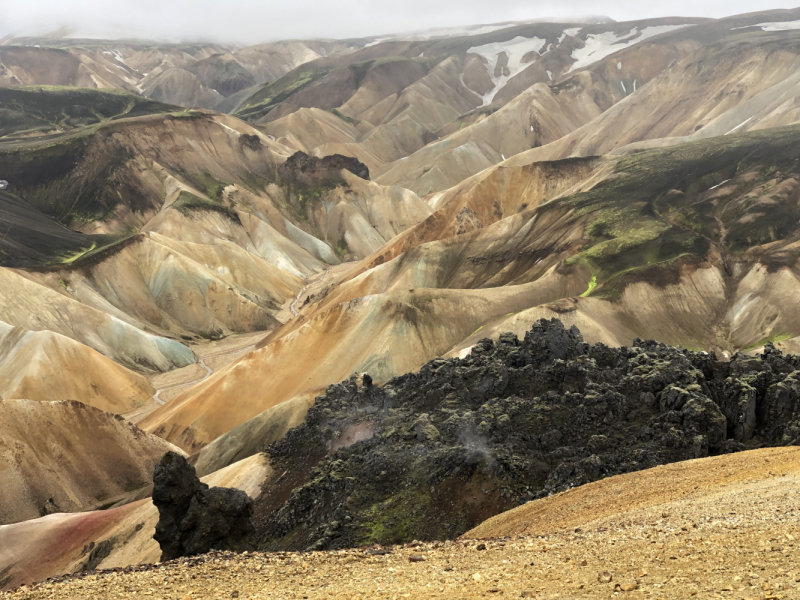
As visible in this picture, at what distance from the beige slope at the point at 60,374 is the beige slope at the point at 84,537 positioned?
121 ft

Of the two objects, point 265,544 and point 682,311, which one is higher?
point 265,544

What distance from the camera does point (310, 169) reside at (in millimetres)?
183750

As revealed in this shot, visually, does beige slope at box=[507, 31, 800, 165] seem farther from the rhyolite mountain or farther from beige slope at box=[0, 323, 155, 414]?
beige slope at box=[0, 323, 155, 414]

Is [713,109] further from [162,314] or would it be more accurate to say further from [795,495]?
[795,495]

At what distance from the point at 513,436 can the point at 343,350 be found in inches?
1657

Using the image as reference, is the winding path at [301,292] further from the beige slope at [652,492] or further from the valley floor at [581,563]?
the valley floor at [581,563]

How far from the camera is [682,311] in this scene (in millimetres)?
73688

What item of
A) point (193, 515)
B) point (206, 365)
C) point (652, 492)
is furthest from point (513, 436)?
point (206, 365)

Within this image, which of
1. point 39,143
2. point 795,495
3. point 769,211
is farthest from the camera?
point 39,143

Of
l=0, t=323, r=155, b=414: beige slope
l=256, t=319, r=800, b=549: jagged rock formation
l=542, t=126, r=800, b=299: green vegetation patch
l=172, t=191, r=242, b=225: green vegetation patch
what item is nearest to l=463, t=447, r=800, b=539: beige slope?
l=256, t=319, r=800, b=549: jagged rock formation

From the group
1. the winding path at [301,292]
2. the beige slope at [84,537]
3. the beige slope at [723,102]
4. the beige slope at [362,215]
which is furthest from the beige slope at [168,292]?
the beige slope at [723,102]

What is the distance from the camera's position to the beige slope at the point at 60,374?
242ft

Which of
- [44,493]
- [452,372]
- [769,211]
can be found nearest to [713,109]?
[769,211]

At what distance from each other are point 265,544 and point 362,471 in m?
5.18
